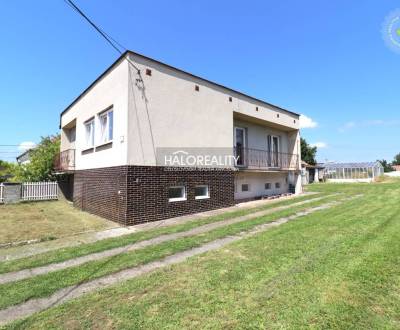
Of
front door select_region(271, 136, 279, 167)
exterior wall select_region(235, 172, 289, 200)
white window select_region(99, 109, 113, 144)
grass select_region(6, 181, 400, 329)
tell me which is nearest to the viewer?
grass select_region(6, 181, 400, 329)

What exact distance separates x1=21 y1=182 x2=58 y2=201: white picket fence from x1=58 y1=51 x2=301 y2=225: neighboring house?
10.0ft

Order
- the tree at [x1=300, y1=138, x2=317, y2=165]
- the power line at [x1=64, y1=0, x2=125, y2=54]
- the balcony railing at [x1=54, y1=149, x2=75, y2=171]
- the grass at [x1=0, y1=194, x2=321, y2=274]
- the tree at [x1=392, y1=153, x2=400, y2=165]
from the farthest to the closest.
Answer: the tree at [x1=392, y1=153, x2=400, y2=165] < the tree at [x1=300, y1=138, x2=317, y2=165] < the balcony railing at [x1=54, y1=149, x2=75, y2=171] < the power line at [x1=64, y1=0, x2=125, y2=54] < the grass at [x1=0, y1=194, x2=321, y2=274]

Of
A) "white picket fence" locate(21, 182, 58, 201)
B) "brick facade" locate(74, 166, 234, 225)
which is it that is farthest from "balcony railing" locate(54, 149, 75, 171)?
"brick facade" locate(74, 166, 234, 225)

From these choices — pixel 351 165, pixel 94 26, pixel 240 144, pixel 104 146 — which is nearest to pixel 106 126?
pixel 104 146

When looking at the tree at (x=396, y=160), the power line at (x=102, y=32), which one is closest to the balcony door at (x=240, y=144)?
the power line at (x=102, y=32)

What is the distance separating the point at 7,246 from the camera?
250 inches

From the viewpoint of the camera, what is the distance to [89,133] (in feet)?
41.9

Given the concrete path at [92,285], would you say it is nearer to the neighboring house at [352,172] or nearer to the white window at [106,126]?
the white window at [106,126]

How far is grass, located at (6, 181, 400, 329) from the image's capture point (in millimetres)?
2801

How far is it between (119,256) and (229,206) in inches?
291

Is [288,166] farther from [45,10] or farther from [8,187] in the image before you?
[8,187]

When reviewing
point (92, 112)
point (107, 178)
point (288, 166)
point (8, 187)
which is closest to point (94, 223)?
point (107, 178)

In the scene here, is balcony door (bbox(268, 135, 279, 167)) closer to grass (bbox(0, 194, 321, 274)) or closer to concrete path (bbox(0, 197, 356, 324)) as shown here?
grass (bbox(0, 194, 321, 274))

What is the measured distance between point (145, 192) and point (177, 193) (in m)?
1.63
